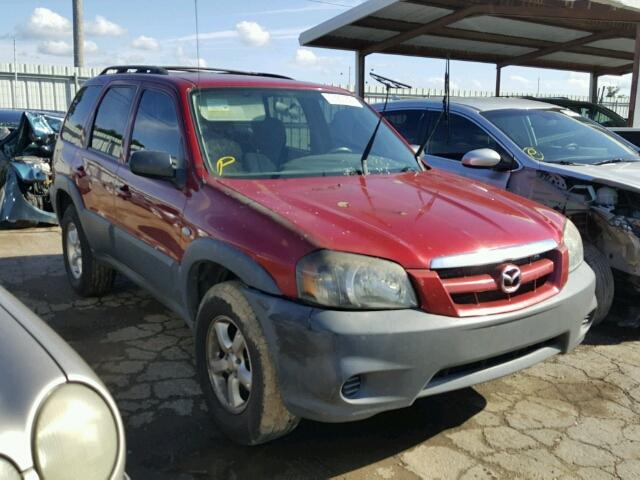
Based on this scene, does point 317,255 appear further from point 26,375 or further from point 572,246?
point 572,246

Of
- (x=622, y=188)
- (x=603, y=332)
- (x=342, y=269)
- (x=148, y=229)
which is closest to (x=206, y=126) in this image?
(x=148, y=229)

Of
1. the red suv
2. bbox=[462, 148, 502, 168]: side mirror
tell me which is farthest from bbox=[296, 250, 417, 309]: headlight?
bbox=[462, 148, 502, 168]: side mirror

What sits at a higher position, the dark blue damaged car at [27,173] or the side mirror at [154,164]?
the side mirror at [154,164]

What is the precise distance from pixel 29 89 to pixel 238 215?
49.5 ft

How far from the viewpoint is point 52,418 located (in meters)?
1.39

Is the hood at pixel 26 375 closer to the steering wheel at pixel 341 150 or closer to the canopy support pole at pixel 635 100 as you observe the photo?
the steering wheel at pixel 341 150

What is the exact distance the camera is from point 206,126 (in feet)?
11.3

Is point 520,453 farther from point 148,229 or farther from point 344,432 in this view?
point 148,229

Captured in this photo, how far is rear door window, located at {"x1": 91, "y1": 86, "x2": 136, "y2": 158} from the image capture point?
13.7 ft

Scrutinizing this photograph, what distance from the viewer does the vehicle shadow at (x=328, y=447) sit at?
2.72 m

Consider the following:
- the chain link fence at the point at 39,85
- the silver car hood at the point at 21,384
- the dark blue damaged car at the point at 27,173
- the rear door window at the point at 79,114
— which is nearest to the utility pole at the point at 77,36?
the chain link fence at the point at 39,85

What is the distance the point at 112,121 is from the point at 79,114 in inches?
33.9

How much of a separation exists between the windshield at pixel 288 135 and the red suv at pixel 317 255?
12mm

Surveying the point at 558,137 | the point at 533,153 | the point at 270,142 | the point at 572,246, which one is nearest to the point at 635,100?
the point at 558,137
